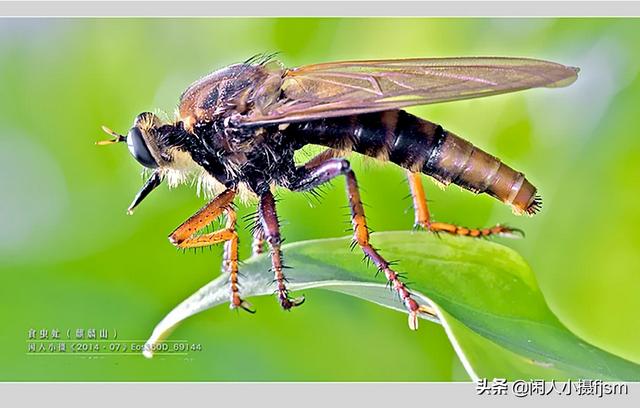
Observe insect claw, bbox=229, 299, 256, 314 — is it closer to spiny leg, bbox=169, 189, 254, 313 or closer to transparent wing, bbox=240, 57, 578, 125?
spiny leg, bbox=169, 189, 254, 313

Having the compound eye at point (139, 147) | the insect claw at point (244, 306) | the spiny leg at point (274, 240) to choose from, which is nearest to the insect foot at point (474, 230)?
the spiny leg at point (274, 240)

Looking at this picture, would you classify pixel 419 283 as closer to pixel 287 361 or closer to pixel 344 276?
pixel 344 276

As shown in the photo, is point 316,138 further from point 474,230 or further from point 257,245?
point 474,230

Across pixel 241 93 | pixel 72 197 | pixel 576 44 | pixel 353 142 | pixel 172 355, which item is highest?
pixel 576 44

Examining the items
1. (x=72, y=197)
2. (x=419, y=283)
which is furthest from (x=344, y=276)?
(x=72, y=197)

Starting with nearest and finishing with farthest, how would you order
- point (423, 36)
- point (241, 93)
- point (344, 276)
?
1. point (344, 276)
2. point (241, 93)
3. point (423, 36)

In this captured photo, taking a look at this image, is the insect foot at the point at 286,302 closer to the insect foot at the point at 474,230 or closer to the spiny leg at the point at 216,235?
the spiny leg at the point at 216,235

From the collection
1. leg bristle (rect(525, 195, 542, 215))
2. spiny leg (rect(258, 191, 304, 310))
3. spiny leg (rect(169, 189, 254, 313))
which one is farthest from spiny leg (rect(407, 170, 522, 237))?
spiny leg (rect(169, 189, 254, 313))

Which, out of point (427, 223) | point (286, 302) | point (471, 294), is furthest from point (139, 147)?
point (471, 294)
